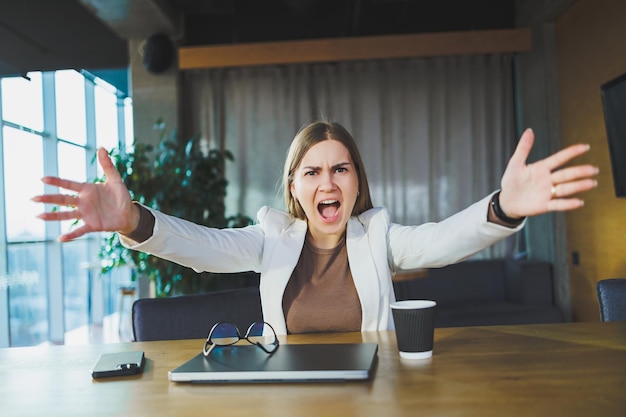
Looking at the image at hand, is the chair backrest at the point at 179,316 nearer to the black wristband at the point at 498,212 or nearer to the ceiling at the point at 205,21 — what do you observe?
the black wristband at the point at 498,212

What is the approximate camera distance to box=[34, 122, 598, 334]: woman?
1426 millimetres

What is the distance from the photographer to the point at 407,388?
3.30ft

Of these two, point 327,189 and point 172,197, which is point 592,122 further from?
point 327,189

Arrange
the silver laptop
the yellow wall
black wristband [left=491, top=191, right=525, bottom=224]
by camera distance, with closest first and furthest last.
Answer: the silver laptop, black wristband [left=491, top=191, right=525, bottom=224], the yellow wall

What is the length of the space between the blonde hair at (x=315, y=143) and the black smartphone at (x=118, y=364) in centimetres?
84

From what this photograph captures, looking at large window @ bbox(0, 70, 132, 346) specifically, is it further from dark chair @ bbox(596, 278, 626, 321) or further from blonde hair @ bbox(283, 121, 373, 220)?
dark chair @ bbox(596, 278, 626, 321)

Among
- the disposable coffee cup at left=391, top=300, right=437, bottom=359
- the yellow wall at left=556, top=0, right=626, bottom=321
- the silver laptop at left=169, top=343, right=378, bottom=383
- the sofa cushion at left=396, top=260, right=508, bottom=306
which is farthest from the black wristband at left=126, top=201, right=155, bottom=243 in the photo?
the sofa cushion at left=396, top=260, right=508, bottom=306

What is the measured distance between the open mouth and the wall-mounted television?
2.47m

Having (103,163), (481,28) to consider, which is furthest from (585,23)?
(103,163)

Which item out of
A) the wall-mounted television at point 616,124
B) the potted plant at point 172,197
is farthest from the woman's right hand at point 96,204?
the potted plant at point 172,197

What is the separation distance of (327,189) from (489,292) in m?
3.97

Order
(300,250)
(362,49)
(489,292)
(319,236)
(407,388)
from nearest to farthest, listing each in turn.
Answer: (407,388)
(300,250)
(319,236)
(362,49)
(489,292)

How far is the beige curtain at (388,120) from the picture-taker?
5.89 metres

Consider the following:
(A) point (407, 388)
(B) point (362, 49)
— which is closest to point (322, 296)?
(A) point (407, 388)
